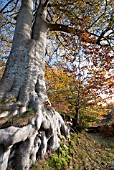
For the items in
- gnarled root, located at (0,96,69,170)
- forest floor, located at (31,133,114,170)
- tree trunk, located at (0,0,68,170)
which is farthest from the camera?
forest floor, located at (31,133,114,170)

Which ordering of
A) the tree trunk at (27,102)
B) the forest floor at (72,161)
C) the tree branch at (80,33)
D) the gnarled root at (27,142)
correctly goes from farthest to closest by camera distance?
1. the tree branch at (80,33)
2. the forest floor at (72,161)
3. the tree trunk at (27,102)
4. the gnarled root at (27,142)

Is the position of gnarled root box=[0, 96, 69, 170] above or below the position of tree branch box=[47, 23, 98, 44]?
below

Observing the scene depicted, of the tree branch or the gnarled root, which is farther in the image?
the tree branch

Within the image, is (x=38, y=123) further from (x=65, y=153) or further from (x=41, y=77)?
(x=41, y=77)

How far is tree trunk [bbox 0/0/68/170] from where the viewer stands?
2236 mm

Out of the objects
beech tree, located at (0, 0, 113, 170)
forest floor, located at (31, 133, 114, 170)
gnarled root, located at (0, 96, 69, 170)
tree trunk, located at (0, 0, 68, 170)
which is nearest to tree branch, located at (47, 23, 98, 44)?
beech tree, located at (0, 0, 113, 170)

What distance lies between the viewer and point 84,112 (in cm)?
781

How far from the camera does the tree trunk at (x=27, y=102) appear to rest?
7.33 feet

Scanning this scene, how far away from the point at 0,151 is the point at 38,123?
0.83 meters

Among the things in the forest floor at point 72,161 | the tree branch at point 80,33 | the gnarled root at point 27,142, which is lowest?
the forest floor at point 72,161

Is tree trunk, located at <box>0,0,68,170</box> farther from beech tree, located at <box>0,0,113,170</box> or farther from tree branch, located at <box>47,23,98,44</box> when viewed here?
tree branch, located at <box>47,23,98,44</box>

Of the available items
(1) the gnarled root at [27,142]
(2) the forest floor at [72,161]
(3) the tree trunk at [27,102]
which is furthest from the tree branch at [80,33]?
(2) the forest floor at [72,161]

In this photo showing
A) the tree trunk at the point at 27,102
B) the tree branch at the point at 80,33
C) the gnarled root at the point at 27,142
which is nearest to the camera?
the gnarled root at the point at 27,142

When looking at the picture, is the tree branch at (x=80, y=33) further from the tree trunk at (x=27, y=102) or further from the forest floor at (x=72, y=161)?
the forest floor at (x=72, y=161)
